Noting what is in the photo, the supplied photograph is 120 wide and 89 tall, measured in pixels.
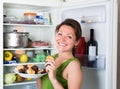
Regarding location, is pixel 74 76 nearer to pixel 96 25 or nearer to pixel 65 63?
pixel 65 63

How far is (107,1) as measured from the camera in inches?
60.1

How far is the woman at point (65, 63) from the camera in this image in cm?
127

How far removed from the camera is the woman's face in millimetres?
1348

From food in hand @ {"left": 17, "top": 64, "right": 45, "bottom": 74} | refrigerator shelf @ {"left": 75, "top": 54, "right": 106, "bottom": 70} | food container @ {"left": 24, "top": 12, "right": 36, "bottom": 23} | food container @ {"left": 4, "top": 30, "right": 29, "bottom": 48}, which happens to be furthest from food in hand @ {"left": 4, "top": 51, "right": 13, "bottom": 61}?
refrigerator shelf @ {"left": 75, "top": 54, "right": 106, "bottom": 70}

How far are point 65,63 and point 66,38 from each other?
0.16 m

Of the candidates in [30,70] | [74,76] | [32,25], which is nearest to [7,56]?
[32,25]

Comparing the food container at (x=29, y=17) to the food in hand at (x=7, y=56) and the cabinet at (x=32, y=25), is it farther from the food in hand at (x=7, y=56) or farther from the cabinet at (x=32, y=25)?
the food in hand at (x=7, y=56)

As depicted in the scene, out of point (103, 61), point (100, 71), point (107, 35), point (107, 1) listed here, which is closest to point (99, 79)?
point (100, 71)

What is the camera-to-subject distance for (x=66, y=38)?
4.45ft

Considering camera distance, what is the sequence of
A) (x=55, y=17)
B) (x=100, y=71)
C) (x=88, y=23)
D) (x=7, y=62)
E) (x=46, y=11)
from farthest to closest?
(x=46, y=11)
(x=55, y=17)
(x=7, y=62)
(x=88, y=23)
(x=100, y=71)

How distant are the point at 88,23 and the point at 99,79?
447mm

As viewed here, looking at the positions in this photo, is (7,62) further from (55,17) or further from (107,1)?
(107,1)

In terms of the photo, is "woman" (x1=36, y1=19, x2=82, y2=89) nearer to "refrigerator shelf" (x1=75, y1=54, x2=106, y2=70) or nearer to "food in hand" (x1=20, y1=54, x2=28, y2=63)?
"refrigerator shelf" (x1=75, y1=54, x2=106, y2=70)

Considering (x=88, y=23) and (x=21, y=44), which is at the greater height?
(x=88, y=23)
